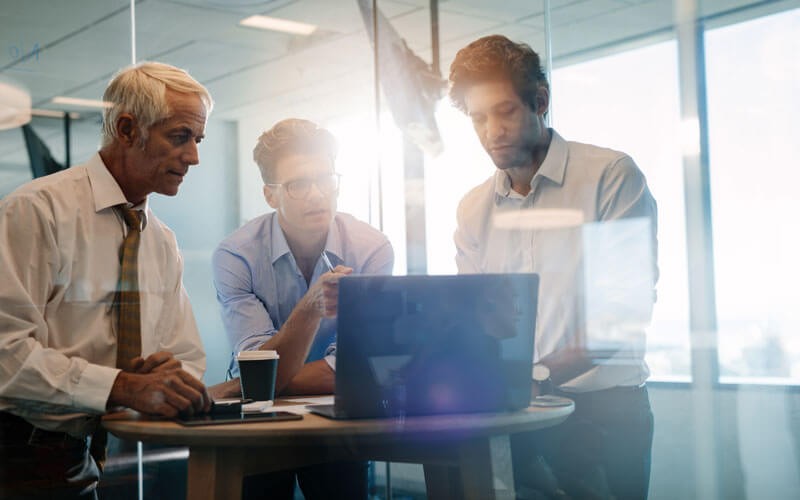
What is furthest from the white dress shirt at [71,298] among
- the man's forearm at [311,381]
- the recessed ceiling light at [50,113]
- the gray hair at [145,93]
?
the recessed ceiling light at [50,113]

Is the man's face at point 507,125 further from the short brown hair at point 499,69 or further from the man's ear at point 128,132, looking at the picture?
the man's ear at point 128,132

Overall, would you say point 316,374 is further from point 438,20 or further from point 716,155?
point 438,20

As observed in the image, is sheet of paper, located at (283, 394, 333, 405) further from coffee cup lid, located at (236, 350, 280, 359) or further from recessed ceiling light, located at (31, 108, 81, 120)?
recessed ceiling light, located at (31, 108, 81, 120)

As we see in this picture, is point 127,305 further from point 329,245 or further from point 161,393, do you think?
point 329,245

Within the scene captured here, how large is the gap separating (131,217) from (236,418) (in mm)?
685

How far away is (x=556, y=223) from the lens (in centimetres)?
240

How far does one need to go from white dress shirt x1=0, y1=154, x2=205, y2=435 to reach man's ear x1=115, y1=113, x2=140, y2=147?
0.08 m

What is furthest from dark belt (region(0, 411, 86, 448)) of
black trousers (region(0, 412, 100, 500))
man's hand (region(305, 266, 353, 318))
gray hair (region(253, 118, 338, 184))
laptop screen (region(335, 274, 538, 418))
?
gray hair (region(253, 118, 338, 184))

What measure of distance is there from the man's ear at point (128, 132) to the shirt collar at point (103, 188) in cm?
8

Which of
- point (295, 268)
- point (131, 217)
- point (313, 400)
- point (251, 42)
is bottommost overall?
point (313, 400)

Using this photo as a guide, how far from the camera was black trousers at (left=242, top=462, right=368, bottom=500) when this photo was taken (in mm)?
2135

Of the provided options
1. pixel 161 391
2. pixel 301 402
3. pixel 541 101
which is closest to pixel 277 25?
pixel 541 101

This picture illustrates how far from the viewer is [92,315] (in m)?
1.79

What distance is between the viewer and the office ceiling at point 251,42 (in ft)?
9.09
